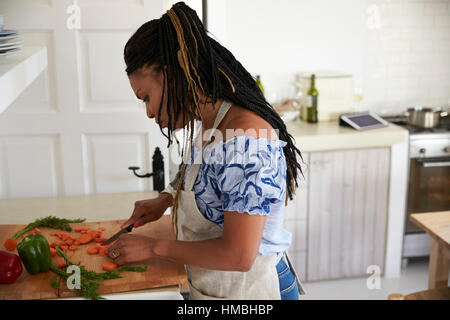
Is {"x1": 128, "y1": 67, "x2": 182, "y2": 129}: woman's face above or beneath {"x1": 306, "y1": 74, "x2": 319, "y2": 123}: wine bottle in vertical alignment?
above

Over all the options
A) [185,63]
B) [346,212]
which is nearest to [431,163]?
[346,212]

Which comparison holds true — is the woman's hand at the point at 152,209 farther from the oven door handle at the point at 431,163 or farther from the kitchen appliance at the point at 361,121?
the oven door handle at the point at 431,163

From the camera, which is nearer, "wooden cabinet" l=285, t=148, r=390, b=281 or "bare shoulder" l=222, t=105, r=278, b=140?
"bare shoulder" l=222, t=105, r=278, b=140

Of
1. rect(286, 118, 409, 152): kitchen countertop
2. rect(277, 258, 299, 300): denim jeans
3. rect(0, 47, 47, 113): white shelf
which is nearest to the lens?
rect(0, 47, 47, 113): white shelf

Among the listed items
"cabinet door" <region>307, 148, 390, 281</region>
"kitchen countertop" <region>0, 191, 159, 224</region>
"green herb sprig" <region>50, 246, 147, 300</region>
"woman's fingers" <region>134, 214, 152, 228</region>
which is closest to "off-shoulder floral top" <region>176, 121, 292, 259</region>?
"green herb sprig" <region>50, 246, 147, 300</region>

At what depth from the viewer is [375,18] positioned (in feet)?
13.0

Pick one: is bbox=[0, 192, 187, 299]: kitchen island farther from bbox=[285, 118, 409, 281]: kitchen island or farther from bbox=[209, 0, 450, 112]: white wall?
bbox=[209, 0, 450, 112]: white wall

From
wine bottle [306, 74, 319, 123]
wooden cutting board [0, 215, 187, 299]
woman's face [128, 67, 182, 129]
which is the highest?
woman's face [128, 67, 182, 129]

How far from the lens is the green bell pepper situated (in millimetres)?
1501

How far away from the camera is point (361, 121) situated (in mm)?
3627

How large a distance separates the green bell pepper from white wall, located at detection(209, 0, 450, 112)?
2.56 meters
